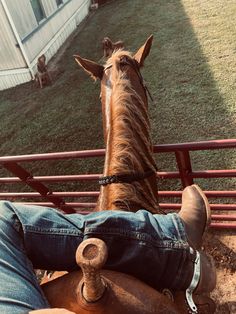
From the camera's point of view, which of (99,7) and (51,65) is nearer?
(51,65)

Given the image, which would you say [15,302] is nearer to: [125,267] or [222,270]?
[125,267]

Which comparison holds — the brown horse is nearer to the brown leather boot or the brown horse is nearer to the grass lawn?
the brown leather boot

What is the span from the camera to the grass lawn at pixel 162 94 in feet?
18.0

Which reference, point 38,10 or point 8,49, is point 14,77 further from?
point 38,10

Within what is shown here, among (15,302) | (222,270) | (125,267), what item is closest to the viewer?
(15,302)

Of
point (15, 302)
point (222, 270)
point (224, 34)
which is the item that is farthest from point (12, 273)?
point (224, 34)

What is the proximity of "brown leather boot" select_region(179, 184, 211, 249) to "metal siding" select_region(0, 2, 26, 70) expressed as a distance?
866 cm

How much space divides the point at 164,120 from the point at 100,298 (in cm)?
496

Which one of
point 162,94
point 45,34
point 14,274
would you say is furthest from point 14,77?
point 14,274

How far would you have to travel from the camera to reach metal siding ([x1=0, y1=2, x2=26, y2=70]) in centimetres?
888

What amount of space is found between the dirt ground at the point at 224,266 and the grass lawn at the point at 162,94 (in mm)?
943

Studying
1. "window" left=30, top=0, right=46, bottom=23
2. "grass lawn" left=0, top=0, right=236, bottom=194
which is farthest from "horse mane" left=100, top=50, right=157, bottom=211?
"window" left=30, top=0, right=46, bottom=23

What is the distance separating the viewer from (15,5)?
9.05 meters

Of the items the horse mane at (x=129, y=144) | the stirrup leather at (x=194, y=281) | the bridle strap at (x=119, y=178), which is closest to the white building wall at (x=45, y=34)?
the horse mane at (x=129, y=144)
